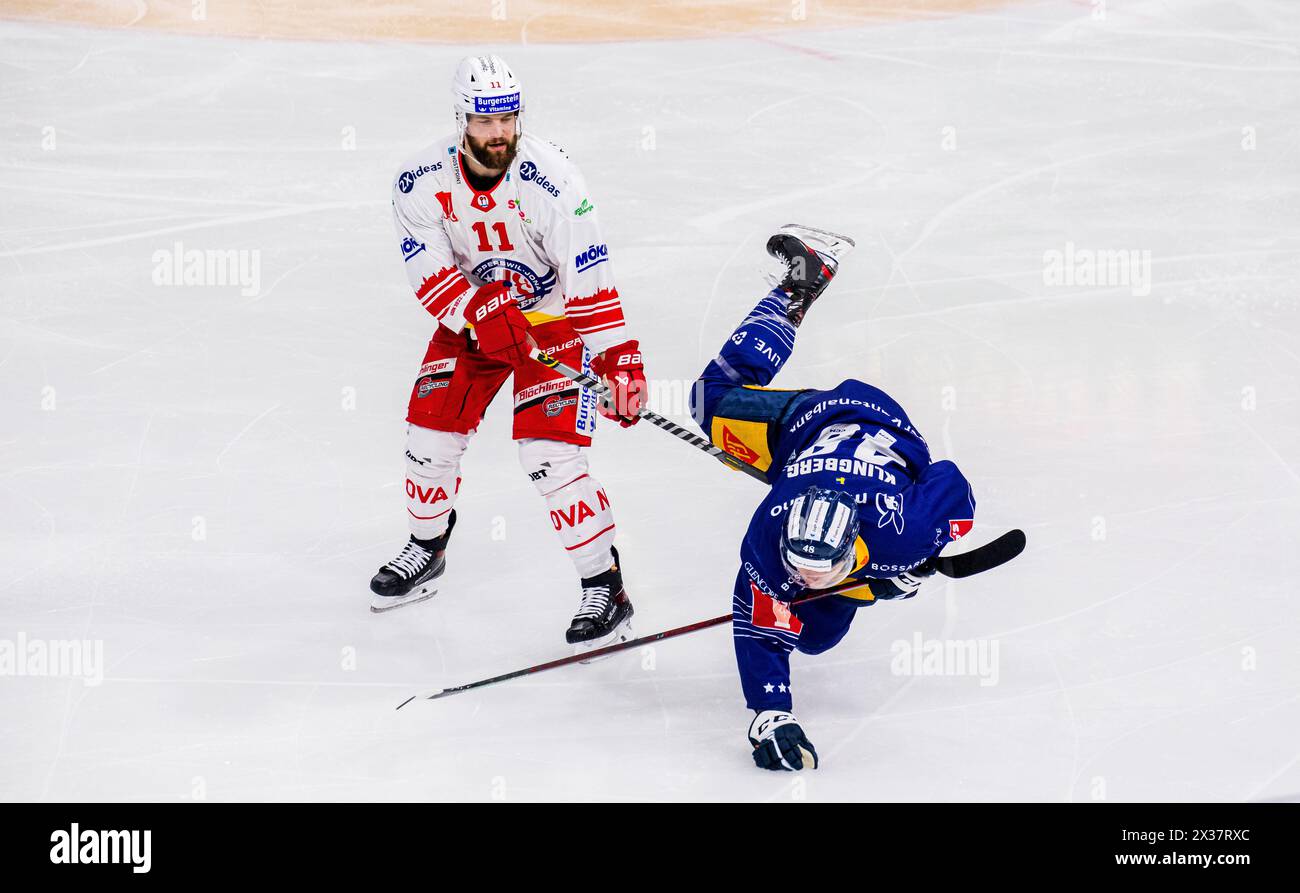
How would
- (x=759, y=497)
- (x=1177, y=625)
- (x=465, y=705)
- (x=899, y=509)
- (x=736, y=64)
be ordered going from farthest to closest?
(x=736, y=64) < (x=759, y=497) < (x=1177, y=625) < (x=465, y=705) < (x=899, y=509)

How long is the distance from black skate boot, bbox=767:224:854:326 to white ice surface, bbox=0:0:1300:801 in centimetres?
79

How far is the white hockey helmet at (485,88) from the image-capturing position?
4254 millimetres

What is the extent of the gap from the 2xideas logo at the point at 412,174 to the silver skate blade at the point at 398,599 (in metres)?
1.18

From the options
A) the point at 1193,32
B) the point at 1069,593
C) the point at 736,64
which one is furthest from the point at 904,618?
the point at 1193,32

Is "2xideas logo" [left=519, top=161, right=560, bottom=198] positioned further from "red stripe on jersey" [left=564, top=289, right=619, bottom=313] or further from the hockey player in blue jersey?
the hockey player in blue jersey

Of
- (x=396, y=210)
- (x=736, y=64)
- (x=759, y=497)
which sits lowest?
(x=759, y=497)

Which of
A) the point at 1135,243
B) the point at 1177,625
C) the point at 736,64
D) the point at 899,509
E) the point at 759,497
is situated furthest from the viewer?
the point at 736,64

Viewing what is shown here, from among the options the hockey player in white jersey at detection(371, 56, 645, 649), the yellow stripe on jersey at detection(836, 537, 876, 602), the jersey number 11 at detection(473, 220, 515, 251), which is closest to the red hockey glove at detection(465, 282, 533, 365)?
the hockey player in white jersey at detection(371, 56, 645, 649)

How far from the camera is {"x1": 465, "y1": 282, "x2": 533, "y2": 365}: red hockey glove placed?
446cm

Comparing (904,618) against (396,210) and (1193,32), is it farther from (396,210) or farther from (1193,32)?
(1193,32)

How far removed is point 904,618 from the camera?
183 inches

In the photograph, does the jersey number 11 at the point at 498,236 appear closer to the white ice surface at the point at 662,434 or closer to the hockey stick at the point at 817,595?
the white ice surface at the point at 662,434

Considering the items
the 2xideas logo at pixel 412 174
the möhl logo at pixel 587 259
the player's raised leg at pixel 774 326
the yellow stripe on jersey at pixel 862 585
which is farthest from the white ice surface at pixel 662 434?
the 2xideas logo at pixel 412 174

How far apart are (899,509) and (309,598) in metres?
1.86
